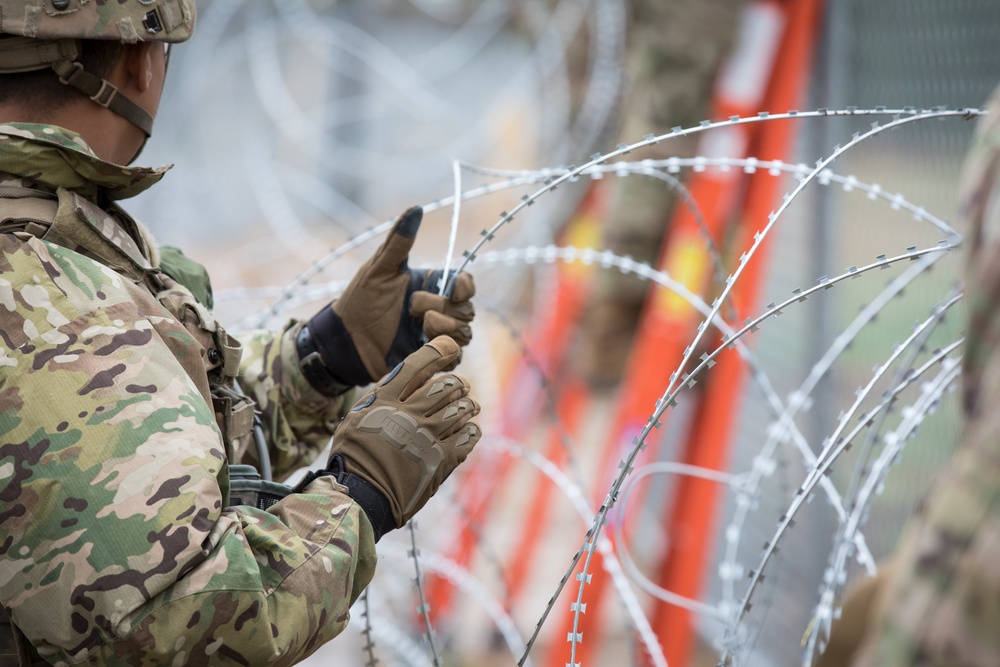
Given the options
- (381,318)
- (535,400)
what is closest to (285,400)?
(381,318)

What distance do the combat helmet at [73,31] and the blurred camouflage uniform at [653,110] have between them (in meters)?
3.06

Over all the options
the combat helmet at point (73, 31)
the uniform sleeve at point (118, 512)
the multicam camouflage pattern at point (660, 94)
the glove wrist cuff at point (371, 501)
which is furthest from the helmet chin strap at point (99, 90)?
the multicam camouflage pattern at point (660, 94)

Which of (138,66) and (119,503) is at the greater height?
(138,66)

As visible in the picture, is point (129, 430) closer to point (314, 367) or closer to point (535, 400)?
point (314, 367)

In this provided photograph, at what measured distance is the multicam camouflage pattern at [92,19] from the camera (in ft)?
5.00

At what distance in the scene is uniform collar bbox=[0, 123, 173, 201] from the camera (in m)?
1.47

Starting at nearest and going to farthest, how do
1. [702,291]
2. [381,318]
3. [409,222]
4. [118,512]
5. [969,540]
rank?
[969,540], [118,512], [409,222], [381,318], [702,291]

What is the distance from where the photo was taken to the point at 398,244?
6.30ft

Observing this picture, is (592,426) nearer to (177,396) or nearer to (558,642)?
(558,642)

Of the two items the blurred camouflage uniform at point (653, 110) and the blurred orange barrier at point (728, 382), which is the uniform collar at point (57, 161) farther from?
the blurred camouflage uniform at point (653, 110)

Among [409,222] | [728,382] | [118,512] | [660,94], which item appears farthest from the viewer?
[660,94]

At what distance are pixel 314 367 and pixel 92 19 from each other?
0.78m

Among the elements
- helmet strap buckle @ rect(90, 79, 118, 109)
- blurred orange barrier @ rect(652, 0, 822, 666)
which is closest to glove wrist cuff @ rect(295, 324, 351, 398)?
helmet strap buckle @ rect(90, 79, 118, 109)

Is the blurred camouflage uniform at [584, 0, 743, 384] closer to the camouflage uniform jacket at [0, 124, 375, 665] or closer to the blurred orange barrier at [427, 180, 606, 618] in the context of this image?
the blurred orange barrier at [427, 180, 606, 618]
